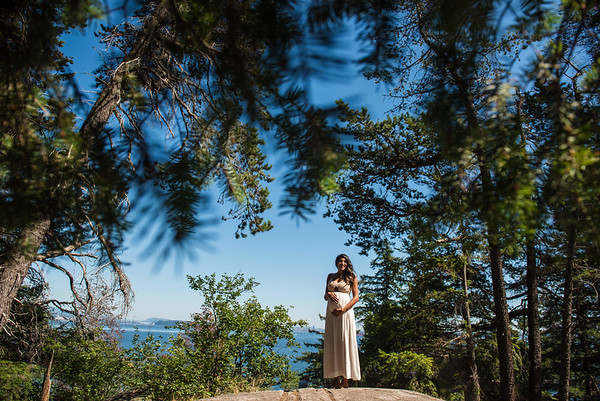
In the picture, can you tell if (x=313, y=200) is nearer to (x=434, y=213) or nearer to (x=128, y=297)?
(x=434, y=213)

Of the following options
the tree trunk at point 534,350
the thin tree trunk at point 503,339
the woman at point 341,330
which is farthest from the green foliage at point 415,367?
the woman at point 341,330

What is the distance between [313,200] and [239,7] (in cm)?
63

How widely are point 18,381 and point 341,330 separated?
807 cm

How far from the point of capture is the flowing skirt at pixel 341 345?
501 cm

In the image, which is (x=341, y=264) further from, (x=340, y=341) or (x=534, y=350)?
(x=534, y=350)

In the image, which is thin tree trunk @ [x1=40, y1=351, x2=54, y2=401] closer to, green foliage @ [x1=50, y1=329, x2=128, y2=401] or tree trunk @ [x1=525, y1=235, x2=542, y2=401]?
green foliage @ [x1=50, y1=329, x2=128, y2=401]

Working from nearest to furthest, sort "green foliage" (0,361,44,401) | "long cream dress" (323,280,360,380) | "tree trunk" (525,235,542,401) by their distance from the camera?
"long cream dress" (323,280,360,380) → "tree trunk" (525,235,542,401) → "green foliage" (0,361,44,401)

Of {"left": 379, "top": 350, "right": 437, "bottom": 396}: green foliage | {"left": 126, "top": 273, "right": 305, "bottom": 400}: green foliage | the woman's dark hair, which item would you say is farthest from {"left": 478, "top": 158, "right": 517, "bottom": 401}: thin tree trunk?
{"left": 126, "top": 273, "right": 305, "bottom": 400}: green foliage

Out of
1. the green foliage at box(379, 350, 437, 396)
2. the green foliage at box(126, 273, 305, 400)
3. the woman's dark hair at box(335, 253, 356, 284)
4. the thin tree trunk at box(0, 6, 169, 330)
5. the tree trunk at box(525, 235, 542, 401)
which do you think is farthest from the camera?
the green foliage at box(379, 350, 437, 396)

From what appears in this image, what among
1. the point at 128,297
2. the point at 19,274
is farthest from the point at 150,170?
the point at 128,297

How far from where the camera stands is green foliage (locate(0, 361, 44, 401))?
7836 millimetres

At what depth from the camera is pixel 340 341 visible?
5.06 meters

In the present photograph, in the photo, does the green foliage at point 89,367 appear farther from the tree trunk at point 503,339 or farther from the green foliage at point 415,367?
the tree trunk at point 503,339

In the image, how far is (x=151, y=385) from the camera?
6.66 metres
